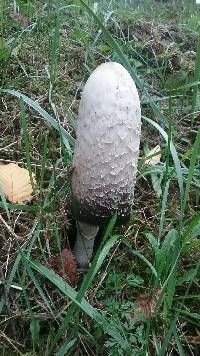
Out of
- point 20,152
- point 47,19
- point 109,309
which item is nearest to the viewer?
point 109,309

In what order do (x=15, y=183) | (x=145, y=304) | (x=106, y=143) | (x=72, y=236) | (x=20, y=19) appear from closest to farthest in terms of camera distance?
(x=106, y=143) < (x=145, y=304) < (x=15, y=183) < (x=72, y=236) < (x=20, y=19)

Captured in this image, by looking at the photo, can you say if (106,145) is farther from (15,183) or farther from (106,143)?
(15,183)

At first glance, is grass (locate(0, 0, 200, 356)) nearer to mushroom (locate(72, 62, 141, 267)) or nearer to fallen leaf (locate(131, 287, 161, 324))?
fallen leaf (locate(131, 287, 161, 324))

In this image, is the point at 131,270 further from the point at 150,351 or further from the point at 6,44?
the point at 6,44

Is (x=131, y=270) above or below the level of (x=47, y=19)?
below

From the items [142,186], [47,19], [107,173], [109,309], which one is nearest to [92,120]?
[107,173]

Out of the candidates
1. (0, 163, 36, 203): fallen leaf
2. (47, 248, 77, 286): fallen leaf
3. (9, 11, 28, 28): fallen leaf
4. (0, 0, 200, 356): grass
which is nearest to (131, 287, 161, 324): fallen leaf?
(0, 0, 200, 356): grass

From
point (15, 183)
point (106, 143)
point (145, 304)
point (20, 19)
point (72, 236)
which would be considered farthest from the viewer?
point (20, 19)

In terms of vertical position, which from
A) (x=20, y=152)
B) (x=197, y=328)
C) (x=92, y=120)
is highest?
(x=92, y=120)

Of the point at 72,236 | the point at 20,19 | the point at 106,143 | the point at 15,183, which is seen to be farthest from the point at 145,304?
the point at 20,19
